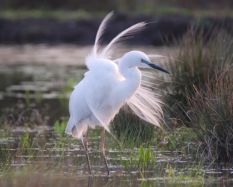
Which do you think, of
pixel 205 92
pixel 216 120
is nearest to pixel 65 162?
pixel 216 120

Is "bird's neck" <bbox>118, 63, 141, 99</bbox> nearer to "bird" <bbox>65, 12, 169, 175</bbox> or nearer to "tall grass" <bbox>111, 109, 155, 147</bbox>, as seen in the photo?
"bird" <bbox>65, 12, 169, 175</bbox>

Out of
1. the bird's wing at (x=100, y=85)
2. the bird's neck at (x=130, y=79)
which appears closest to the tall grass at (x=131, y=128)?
the bird's wing at (x=100, y=85)

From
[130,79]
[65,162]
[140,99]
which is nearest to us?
[130,79]

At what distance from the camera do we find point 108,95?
9.19 metres

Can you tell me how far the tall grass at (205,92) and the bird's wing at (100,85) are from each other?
0.96 m

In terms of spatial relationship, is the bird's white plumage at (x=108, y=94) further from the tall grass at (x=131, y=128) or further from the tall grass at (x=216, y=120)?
the tall grass at (x=216, y=120)

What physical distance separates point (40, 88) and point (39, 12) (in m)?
14.7

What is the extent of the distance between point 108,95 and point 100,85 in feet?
0.62

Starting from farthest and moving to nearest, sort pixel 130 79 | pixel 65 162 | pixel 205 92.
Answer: pixel 205 92 → pixel 65 162 → pixel 130 79

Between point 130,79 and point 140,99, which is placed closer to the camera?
point 130,79

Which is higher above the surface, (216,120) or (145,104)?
(145,104)

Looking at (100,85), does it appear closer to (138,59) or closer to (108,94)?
(108,94)

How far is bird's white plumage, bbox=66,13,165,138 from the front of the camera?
8875 mm

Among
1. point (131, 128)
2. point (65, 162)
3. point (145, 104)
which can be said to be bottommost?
point (65, 162)
